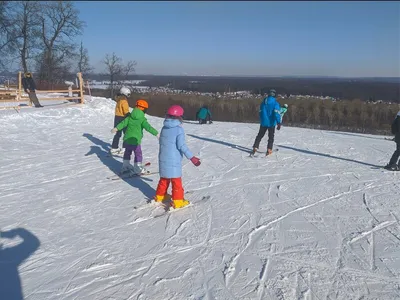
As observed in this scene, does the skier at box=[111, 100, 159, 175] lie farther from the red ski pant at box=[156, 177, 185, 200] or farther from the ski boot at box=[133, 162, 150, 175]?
the red ski pant at box=[156, 177, 185, 200]

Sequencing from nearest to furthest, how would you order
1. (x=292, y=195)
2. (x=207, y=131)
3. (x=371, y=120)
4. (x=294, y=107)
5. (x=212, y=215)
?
(x=212, y=215)
(x=292, y=195)
(x=207, y=131)
(x=371, y=120)
(x=294, y=107)

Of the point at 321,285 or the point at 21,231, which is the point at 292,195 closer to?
the point at 321,285

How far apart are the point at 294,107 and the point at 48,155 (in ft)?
103

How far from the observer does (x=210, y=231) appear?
15.6 feet

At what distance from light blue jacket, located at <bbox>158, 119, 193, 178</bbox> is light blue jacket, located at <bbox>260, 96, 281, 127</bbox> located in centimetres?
431

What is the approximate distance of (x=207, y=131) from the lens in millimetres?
14250

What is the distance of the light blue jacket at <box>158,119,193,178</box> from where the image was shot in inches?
203

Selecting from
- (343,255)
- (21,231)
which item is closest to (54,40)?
(21,231)

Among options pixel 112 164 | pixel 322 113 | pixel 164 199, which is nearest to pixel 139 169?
pixel 112 164

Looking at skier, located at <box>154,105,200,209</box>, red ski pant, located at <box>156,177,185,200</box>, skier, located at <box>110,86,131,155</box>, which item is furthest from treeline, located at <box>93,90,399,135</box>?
skier, located at <box>154,105,200,209</box>

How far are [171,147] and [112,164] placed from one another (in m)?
3.76

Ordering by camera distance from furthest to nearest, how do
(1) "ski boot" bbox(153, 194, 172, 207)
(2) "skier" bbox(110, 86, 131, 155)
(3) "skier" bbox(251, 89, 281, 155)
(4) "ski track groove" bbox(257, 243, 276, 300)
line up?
(2) "skier" bbox(110, 86, 131, 155)
(3) "skier" bbox(251, 89, 281, 155)
(1) "ski boot" bbox(153, 194, 172, 207)
(4) "ski track groove" bbox(257, 243, 276, 300)

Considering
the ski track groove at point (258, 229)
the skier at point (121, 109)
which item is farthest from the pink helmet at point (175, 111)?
the skier at point (121, 109)

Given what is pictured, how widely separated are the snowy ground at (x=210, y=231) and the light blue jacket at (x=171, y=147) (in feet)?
2.34
